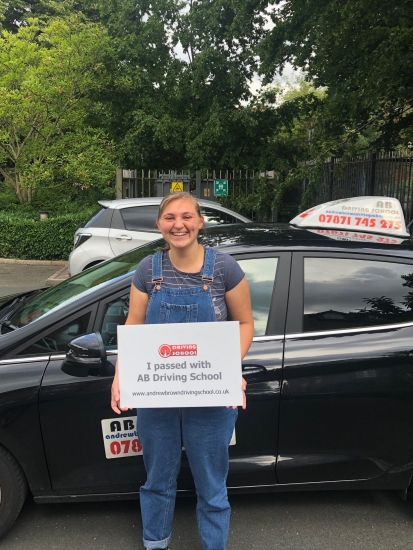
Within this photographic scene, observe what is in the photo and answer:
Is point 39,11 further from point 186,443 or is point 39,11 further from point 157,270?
point 186,443

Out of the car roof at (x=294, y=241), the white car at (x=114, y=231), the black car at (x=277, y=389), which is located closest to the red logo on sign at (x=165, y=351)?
the black car at (x=277, y=389)

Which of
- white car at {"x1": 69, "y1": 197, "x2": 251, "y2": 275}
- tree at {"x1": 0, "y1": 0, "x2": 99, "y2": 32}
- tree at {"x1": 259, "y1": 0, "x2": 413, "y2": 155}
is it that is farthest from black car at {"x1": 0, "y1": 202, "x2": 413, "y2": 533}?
tree at {"x1": 0, "y1": 0, "x2": 99, "y2": 32}

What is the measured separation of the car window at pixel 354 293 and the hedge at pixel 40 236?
9.60 meters

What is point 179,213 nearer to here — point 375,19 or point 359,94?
point 359,94

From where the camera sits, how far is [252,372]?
7.86 ft

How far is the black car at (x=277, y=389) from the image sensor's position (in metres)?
2.37

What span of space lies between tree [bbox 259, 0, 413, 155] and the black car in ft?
16.9

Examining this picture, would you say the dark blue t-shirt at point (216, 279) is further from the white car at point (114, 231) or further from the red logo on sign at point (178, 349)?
the white car at point (114, 231)

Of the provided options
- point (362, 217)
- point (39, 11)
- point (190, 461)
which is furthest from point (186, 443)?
point (39, 11)

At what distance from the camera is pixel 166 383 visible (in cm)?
195

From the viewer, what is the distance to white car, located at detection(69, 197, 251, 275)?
7.13 m

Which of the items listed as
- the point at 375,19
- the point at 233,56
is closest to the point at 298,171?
the point at 375,19

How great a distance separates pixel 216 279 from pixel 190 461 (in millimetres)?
805

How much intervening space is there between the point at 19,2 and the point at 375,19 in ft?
66.2
